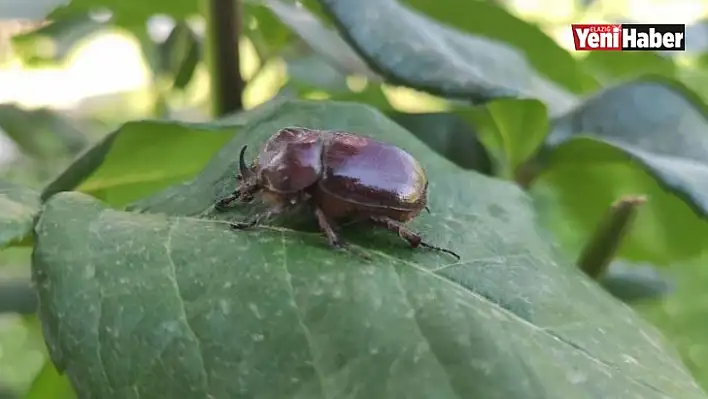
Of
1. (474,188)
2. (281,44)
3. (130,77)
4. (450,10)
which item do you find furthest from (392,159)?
(130,77)

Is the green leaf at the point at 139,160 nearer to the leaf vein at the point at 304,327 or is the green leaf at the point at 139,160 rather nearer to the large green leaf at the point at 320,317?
the large green leaf at the point at 320,317

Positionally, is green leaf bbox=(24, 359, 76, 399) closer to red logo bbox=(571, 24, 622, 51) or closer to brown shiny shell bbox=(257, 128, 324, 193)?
brown shiny shell bbox=(257, 128, 324, 193)

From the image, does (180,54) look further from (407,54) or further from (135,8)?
(407,54)

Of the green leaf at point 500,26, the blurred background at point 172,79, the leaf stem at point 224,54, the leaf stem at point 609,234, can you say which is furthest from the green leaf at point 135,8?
the leaf stem at point 609,234

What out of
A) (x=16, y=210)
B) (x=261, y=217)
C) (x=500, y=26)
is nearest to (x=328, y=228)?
(x=261, y=217)

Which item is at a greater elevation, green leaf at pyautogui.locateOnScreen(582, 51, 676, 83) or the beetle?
the beetle

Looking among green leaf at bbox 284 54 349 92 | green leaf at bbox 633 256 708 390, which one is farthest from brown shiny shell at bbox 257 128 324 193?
green leaf at bbox 633 256 708 390
